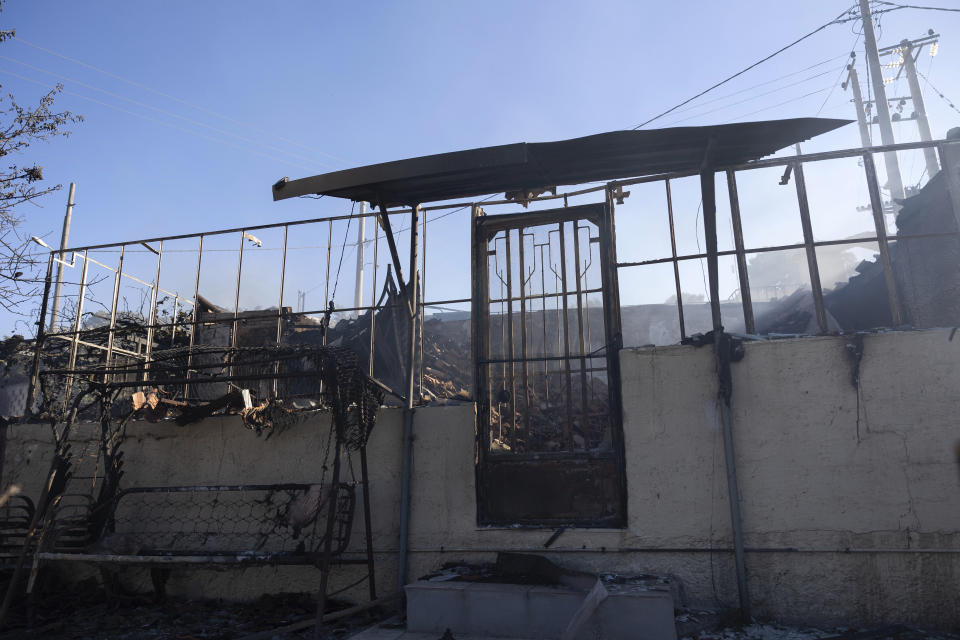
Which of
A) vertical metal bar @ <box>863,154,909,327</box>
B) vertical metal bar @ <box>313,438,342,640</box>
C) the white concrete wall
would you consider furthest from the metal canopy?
vertical metal bar @ <box>313,438,342,640</box>

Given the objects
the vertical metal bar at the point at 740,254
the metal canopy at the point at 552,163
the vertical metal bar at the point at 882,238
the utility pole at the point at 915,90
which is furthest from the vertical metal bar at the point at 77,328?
the utility pole at the point at 915,90

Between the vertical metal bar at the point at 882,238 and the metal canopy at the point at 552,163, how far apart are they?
5.11 ft

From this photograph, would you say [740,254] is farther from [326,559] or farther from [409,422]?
[326,559]

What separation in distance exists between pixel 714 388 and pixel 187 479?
642 cm

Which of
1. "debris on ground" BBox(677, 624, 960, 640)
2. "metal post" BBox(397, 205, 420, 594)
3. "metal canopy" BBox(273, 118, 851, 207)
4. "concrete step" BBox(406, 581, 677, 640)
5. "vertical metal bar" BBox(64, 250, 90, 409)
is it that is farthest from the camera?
"vertical metal bar" BBox(64, 250, 90, 409)

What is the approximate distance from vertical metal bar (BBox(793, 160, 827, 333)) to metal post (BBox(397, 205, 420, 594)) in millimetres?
4349

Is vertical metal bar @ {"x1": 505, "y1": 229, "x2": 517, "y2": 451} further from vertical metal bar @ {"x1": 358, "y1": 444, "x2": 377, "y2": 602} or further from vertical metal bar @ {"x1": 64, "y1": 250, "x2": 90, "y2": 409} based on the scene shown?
vertical metal bar @ {"x1": 64, "y1": 250, "x2": 90, "y2": 409}

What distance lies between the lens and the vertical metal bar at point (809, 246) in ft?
20.2

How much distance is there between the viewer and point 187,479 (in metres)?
7.38

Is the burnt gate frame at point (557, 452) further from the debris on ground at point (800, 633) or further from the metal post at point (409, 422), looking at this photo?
the debris on ground at point (800, 633)

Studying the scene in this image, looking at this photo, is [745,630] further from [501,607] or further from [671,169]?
[671,169]

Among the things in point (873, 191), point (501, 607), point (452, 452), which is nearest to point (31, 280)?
point (452, 452)

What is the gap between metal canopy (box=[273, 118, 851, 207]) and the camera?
537cm

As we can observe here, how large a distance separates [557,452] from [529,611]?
179cm
